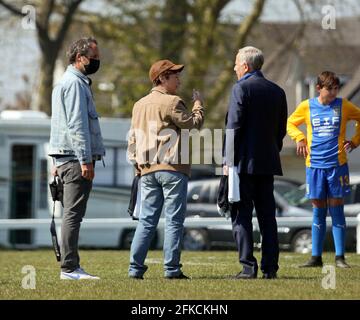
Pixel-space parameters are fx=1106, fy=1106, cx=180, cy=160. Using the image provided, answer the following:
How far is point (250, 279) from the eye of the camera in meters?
9.50

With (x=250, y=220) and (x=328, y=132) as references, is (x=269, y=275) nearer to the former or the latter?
(x=250, y=220)

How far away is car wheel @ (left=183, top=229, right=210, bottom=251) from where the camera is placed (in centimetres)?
2311

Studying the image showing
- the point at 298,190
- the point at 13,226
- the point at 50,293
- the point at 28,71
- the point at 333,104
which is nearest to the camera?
the point at 50,293

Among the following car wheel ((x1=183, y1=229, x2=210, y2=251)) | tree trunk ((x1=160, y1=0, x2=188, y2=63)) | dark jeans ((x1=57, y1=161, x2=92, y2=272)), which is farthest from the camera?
tree trunk ((x1=160, y1=0, x2=188, y2=63))

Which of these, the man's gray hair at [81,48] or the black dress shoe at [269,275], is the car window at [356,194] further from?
the man's gray hair at [81,48]

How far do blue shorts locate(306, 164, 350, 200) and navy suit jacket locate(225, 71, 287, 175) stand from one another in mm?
1683

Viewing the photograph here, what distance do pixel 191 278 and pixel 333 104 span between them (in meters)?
2.64

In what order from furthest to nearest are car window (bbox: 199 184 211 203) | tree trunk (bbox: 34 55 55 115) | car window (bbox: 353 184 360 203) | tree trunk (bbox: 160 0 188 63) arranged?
tree trunk (bbox: 160 0 188 63), tree trunk (bbox: 34 55 55 115), car window (bbox: 199 184 211 203), car window (bbox: 353 184 360 203)

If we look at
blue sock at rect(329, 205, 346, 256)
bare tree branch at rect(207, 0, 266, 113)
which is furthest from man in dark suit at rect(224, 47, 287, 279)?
bare tree branch at rect(207, 0, 266, 113)

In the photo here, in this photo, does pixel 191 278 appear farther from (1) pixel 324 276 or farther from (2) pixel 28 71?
(2) pixel 28 71

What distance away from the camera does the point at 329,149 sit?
11.2m

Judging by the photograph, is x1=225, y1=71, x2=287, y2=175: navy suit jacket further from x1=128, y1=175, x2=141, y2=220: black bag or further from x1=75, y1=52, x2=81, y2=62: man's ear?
x1=75, y1=52, x2=81, y2=62: man's ear

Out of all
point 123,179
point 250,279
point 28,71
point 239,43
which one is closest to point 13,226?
point 123,179

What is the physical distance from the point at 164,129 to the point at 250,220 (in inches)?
43.3
